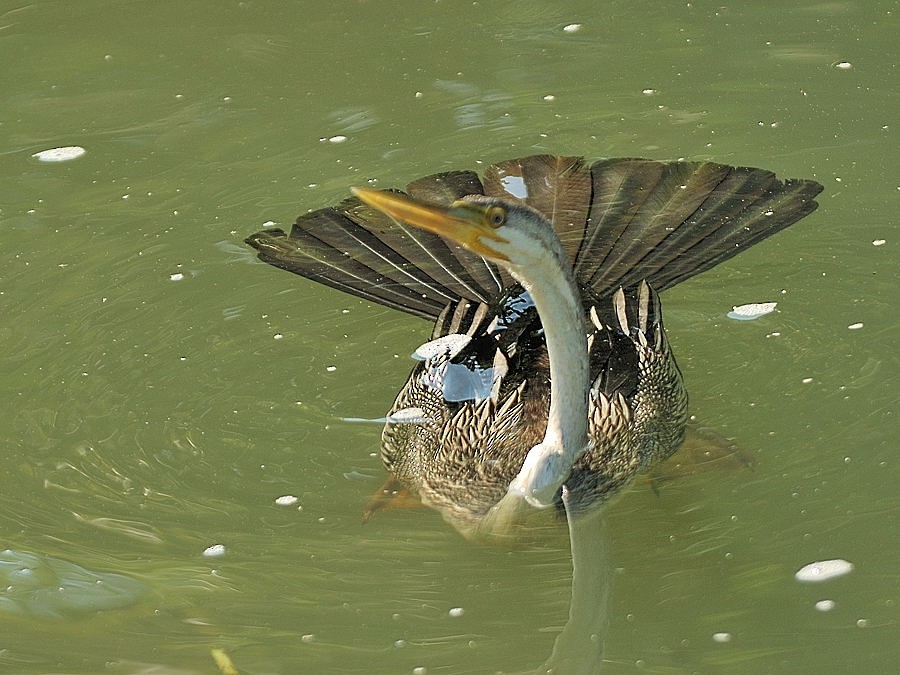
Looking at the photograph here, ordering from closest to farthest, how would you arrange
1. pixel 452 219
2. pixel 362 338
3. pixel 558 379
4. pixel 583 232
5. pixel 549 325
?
pixel 452 219 < pixel 549 325 < pixel 558 379 < pixel 583 232 < pixel 362 338

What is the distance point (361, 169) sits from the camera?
6551mm

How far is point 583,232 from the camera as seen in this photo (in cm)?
521

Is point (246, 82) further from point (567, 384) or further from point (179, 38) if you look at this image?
point (567, 384)

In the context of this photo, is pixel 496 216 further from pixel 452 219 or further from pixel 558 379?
pixel 558 379

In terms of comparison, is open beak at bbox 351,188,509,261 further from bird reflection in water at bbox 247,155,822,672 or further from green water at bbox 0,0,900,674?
green water at bbox 0,0,900,674

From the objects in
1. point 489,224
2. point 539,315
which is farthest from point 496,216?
point 539,315

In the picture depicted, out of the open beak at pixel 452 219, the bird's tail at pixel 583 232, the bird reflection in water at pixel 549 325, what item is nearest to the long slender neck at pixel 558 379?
the bird reflection in water at pixel 549 325

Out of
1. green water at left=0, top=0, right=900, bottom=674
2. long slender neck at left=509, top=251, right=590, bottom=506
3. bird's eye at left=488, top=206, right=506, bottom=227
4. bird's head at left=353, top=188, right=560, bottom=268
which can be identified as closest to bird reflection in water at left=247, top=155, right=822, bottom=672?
long slender neck at left=509, top=251, right=590, bottom=506

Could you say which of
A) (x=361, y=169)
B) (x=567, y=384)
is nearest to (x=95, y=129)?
(x=361, y=169)

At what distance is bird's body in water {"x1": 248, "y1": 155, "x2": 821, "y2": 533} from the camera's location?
4.61m

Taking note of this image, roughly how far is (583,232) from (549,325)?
3.56 feet

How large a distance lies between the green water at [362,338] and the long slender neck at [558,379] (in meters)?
0.20

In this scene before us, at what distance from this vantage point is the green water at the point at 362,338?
4.14 meters

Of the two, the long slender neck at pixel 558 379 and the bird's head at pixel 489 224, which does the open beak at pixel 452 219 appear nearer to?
the bird's head at pixel 489 224
